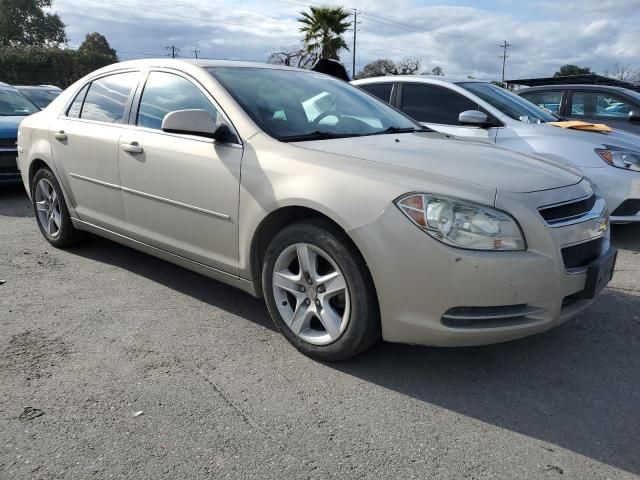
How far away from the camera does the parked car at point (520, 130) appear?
5414 millimetres

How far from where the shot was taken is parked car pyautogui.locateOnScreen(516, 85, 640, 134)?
25.0 ft

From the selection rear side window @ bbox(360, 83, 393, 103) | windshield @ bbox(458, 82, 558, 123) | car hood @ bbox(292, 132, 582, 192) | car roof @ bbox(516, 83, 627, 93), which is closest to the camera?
car hood @ bbox(292, 132, 582, 192)

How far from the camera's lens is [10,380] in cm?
281

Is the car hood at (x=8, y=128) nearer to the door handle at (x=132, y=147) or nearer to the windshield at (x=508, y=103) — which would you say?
the door handle at (x=132, y=147)

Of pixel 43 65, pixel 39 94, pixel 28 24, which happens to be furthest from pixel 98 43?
pixel 39 94

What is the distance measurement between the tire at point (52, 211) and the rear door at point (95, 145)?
0.26 metres

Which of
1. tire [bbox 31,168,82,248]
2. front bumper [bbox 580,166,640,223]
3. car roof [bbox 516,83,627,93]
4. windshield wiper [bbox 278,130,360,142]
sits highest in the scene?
car roof [bbox 516,83,627,93]

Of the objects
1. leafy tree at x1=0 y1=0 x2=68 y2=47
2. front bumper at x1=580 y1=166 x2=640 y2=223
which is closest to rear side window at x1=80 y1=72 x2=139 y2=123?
front bumper at x1=580 y1=166 x2=640 y2=223

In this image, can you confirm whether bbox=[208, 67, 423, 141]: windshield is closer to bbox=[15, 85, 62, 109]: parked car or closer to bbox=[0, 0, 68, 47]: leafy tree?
bbox=[15, 85, 62, 109]: parked car

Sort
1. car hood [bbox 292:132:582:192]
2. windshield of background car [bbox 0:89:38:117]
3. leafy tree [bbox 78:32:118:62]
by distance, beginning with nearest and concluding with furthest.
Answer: car hood [bbox 292:132:582:192] < windshield of background car [bbox 0:89:38:117] < leafy tree [bbox 78:32:118:62]

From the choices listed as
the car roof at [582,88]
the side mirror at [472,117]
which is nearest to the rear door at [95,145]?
the side mirror at [472,117]

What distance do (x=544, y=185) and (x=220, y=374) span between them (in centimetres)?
188

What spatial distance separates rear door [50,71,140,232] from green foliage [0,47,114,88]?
27690 mm

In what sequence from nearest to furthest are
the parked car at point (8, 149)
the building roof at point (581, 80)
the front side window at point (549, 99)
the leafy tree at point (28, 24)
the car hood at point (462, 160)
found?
the car hood at point (462, 160), the parked car at point (8, 149), the front side window at point (549, 99), the building roof at point (581, 80), the leafy tree at point (28, 24)
